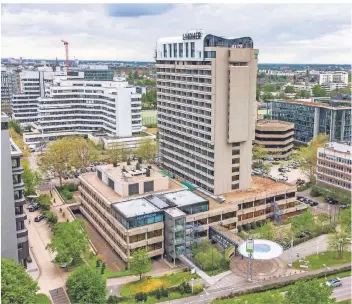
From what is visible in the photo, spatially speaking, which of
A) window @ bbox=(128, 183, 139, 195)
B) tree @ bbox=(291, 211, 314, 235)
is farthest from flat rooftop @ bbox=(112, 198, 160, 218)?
tree @ bbox=(291, 211, 314, 235)

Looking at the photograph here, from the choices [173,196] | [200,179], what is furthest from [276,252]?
[200,179]

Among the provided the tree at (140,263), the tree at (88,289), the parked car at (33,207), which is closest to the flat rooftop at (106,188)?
the parked car at (33,207)

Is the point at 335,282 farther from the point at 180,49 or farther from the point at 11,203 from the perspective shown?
the point at 180,49

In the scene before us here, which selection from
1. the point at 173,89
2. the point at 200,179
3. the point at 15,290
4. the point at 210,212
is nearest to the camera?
the point at 15,290

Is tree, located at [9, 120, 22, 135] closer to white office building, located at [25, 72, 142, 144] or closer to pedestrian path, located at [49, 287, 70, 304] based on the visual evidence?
white office building, located at [25, 72, 142, 144]

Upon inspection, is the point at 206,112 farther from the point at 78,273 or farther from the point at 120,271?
the point at 78,273
